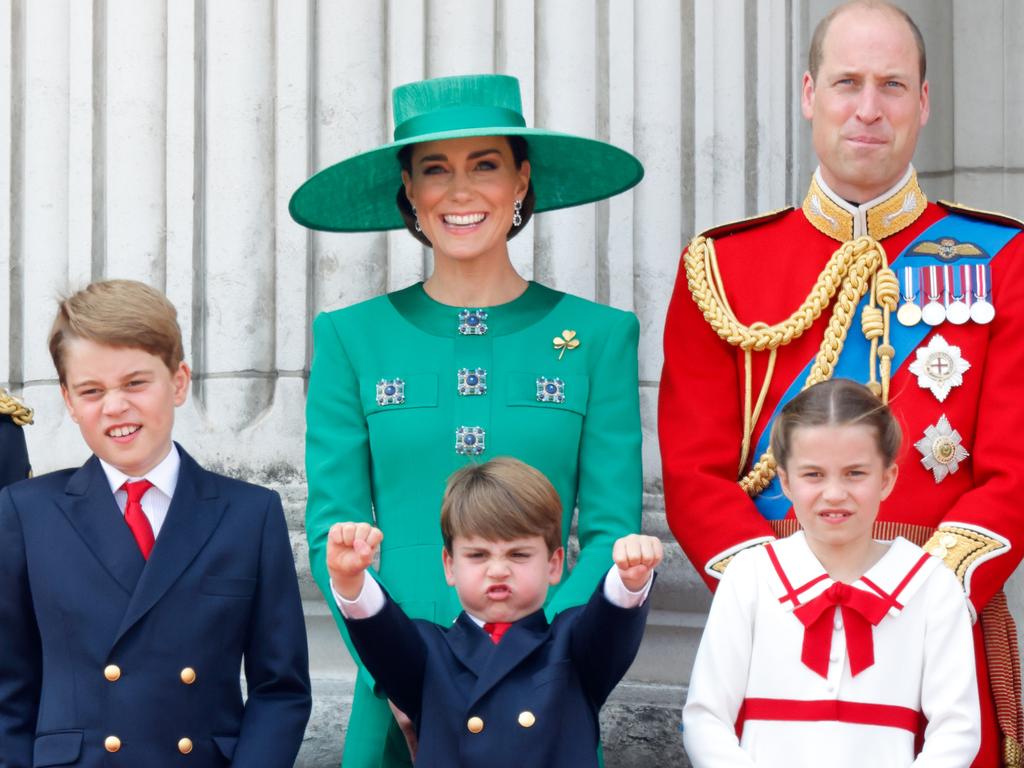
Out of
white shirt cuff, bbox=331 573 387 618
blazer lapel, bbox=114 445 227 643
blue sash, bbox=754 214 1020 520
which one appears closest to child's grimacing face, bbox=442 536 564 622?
white shirt cuff, bbox=331 573 387 618

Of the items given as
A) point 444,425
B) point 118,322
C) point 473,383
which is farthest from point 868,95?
point 118,322

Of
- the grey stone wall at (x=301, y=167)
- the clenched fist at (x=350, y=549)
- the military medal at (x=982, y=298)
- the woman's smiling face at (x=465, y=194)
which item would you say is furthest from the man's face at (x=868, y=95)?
the clenched fist at (x=350, y=549)

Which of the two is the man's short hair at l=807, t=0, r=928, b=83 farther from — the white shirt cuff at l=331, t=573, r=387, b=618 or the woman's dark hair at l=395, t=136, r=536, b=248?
the white shirt cuff at l=331, t=573, r=387, b=618

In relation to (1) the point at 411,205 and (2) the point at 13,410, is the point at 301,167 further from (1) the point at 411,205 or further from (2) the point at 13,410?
(2) the point at 13,410

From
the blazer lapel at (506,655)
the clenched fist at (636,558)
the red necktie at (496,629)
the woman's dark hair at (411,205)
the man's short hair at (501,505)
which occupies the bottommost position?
the blazer lapel at (506,655)

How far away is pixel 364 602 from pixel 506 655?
11.3 inches

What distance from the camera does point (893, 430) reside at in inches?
→ 145

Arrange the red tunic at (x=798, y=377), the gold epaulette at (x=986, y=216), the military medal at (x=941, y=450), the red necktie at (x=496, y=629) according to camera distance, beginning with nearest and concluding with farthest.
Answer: the red necktie at (x=496, y=629), the red tunic at (x=798, y=377), the military medal at (x=941, y=450), the gold epaulette at (x=986, y=216)

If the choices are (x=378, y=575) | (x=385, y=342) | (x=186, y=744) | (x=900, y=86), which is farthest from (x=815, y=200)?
(x=186, y=744)

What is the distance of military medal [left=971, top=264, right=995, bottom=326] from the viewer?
4.02m

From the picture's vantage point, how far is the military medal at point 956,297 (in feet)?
13.2

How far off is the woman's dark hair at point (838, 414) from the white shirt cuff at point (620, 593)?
1.31 feet

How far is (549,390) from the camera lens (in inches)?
163

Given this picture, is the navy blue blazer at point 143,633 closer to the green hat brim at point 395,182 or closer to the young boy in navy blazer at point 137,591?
the young boy in navy blazer at point 137,591
